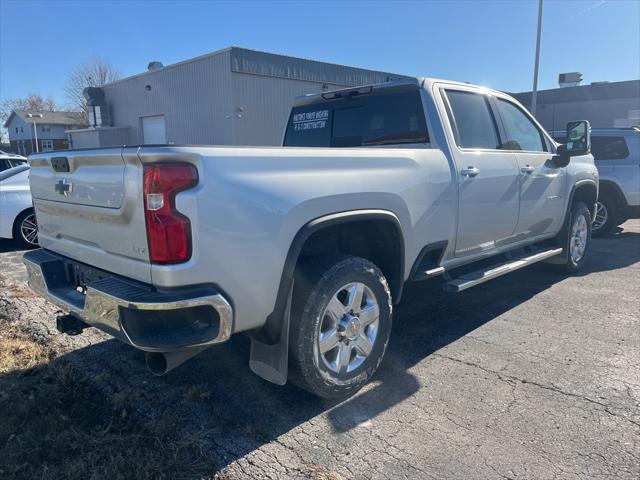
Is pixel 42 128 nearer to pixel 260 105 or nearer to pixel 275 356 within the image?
pixel 260 105

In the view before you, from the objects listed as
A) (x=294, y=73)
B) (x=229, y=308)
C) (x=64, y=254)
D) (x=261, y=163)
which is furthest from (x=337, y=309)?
(x=294, y=73)

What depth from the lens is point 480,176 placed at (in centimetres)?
405

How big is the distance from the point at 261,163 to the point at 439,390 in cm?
190

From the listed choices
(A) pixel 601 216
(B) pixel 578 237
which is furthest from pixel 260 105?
(B) pixel 578 237

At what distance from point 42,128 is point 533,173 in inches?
2685

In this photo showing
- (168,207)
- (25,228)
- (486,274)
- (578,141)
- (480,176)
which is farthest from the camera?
(25,228)

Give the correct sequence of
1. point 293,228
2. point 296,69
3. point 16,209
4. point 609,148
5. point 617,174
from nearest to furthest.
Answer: point 293,228
point 16,209
point 617,174
point 609,148
point 296,69

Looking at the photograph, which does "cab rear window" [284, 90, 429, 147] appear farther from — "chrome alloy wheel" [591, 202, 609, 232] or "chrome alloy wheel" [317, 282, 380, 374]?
"chrome alloy wheel" [591, 202, 609, 232]

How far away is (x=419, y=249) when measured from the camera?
140 inches

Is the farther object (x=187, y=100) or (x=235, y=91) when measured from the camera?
(x=187, y=100)

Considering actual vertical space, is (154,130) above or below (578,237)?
above

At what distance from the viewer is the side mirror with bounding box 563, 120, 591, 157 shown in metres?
5.26

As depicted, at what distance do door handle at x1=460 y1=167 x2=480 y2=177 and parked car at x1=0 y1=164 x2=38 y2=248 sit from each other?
676cm

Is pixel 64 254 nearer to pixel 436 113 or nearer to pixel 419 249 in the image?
pixel 419 249
